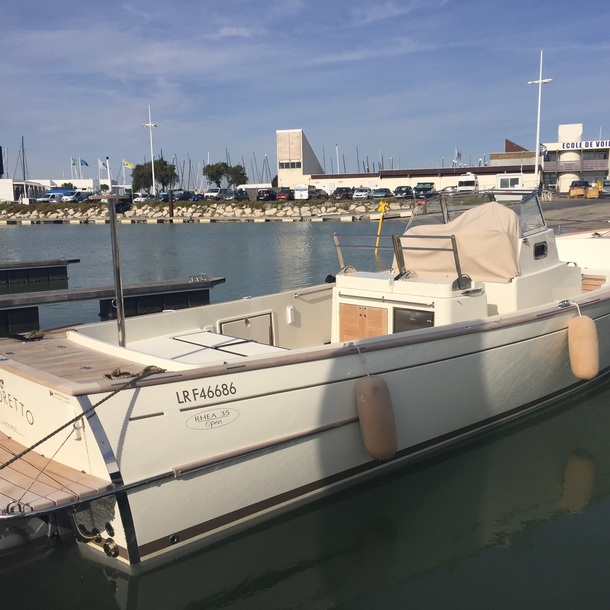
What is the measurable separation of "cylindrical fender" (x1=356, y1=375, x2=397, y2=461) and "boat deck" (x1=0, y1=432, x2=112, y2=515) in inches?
96.6

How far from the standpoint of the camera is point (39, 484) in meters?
5.04

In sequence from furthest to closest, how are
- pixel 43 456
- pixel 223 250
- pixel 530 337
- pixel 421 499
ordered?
pixel 223 250 < pixel 530 337 < pixel 421 499 < pixel 43 456

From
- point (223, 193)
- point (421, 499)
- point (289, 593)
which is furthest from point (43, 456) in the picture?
point (223, 193)

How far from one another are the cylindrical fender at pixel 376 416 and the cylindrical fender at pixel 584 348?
335cm

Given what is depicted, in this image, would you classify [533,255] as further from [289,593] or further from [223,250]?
[223,250]

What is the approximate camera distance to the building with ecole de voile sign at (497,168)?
6216cm

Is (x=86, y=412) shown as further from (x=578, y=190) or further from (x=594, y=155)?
(x=594, y=155)

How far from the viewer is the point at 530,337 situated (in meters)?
8.00

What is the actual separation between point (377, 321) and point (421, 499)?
7.64 feet

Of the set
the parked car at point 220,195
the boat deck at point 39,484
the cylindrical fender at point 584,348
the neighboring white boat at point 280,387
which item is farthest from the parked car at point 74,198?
the boat deck at point 39,484

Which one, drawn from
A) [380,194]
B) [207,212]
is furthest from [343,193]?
[207,212]

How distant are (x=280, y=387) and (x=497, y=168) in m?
66.0

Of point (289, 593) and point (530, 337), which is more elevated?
point (530, 337)

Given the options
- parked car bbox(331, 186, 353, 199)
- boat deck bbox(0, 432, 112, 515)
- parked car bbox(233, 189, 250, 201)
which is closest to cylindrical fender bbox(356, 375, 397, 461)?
boat deck bbox(0, 432, 112, 515)
